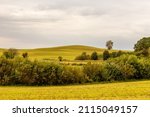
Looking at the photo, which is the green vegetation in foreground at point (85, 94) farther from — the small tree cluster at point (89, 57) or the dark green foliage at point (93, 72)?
the small tree cluster at point (89, 57)

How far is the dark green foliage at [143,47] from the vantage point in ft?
404

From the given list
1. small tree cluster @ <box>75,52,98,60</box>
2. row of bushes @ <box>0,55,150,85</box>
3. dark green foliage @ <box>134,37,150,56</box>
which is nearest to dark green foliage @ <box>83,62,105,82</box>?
row of bushes @ <box>0,55,150,85</box>

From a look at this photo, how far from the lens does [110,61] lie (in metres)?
96.5

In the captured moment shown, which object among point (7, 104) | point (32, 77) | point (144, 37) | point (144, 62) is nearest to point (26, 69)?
point (32, 77)

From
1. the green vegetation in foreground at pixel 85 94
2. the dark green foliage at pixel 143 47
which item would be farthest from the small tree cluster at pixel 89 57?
the green vegetation in foreground at pixel 85 94

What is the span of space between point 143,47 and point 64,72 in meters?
48.9

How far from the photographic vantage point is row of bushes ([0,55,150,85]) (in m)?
85.9

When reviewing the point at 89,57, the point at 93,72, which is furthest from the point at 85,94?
the point at 89,57

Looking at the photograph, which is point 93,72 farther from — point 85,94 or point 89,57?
point 85,94

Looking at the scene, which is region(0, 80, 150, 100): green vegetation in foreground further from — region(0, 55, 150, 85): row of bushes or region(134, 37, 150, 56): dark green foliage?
region(134, 37, 150, 56): dark green foliage

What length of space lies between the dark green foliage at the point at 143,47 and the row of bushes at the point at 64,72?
2867 cm

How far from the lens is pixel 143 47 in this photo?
422 ft

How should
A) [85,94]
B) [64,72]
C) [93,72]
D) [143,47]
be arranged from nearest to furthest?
[85,94] → [64,72] → [93,72] → [143,47]

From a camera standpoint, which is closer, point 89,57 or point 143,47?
point 143,47
